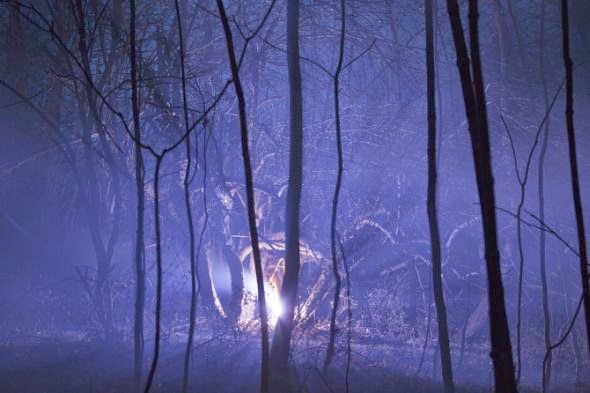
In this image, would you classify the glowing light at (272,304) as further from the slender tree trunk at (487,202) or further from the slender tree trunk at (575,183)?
the slender tree trunk at (487,202)

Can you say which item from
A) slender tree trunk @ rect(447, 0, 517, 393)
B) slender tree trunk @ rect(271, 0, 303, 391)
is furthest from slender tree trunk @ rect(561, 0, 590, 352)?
slender tree trunk @ rect(271, 0, 303, 391)

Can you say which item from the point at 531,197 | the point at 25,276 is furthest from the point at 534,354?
the point at 25,276

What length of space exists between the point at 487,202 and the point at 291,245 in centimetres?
674

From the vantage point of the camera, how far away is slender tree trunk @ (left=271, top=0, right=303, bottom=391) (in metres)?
7.91

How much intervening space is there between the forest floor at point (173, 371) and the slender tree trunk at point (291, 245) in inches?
17.8

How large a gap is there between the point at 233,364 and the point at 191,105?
623 centimetres

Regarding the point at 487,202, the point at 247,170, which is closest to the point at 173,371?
the point at 247,170

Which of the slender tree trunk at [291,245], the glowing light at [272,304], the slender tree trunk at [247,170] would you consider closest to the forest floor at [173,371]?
the slender tree trunk at [291,245]

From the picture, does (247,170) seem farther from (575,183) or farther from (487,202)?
(575,183)

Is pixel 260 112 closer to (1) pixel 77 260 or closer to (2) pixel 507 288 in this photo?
(1) pixel 77 260

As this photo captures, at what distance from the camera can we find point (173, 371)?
29.9ft

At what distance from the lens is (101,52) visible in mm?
11789

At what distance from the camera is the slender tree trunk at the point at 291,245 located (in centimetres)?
791

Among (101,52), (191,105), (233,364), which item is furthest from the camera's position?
(191,105)
